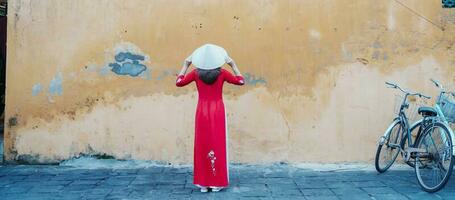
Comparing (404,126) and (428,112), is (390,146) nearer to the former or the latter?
(404,126)

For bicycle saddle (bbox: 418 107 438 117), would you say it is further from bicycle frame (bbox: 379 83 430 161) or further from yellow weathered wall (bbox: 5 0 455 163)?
yellow weathered wall (bbox: 5 0 455 163)

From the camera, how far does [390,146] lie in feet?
18.8

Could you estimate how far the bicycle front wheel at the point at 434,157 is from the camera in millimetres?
4672

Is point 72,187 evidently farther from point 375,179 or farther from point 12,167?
point 375,179

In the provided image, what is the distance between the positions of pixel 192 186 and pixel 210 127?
0.75 metres

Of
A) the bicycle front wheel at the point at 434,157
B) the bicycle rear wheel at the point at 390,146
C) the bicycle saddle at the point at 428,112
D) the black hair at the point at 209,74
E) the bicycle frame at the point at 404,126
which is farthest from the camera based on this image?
the bicycle rear wheel at the point at 390,146

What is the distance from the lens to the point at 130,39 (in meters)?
6.09

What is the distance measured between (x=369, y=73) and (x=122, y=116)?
3061 mm

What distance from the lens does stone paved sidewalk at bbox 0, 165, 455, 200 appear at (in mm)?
4781

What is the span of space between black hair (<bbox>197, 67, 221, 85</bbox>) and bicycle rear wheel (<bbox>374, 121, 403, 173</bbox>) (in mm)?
2157

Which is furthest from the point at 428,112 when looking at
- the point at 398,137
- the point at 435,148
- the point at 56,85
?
the point at 56,85

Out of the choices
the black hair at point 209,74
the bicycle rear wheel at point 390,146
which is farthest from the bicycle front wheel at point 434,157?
the black hair at point 209,74

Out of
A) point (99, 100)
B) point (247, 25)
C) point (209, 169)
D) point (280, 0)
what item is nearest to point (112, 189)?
point (209, 169)

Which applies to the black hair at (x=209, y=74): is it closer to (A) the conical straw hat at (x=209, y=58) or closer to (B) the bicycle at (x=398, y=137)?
(A) the conical straw hat at (x=209, y=58)
